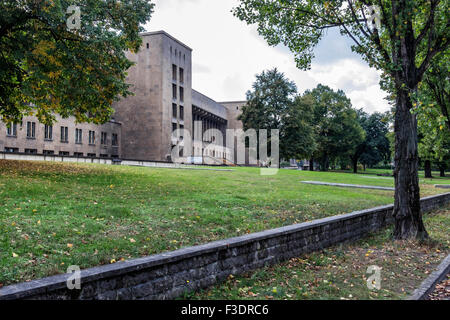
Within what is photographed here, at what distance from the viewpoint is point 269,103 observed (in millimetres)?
51531

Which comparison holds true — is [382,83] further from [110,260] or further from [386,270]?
[110,260]

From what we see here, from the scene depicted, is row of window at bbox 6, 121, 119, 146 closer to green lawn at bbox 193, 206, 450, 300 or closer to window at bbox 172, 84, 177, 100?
window at bbox 172, 84, 177, 100

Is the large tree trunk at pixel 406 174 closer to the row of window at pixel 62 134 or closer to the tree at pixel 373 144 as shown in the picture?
the row of window at pixel 62 134

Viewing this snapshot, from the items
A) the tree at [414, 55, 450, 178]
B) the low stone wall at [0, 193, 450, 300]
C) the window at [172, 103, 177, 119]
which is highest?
the window at [172, 103, 177, 119]

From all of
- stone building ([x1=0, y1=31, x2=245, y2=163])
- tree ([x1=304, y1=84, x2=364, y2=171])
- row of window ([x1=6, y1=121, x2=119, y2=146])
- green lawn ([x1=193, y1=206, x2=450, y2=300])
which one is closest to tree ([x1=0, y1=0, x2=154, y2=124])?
green lawn ([x1=193, y1=206, x2=450, y2=300])

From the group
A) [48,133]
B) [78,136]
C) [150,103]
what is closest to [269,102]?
[150,103]

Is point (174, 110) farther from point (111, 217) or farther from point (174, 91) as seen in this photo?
point (111, 217)

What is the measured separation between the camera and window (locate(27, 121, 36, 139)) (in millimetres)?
39656

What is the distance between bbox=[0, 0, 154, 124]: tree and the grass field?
364 cm

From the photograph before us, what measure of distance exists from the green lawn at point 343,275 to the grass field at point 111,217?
1.33m

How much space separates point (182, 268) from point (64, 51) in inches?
475

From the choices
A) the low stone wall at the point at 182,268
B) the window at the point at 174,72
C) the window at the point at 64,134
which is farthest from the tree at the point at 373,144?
the low stone wall at the point at 182,268

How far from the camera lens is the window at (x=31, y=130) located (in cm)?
3966

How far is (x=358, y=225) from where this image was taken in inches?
414
